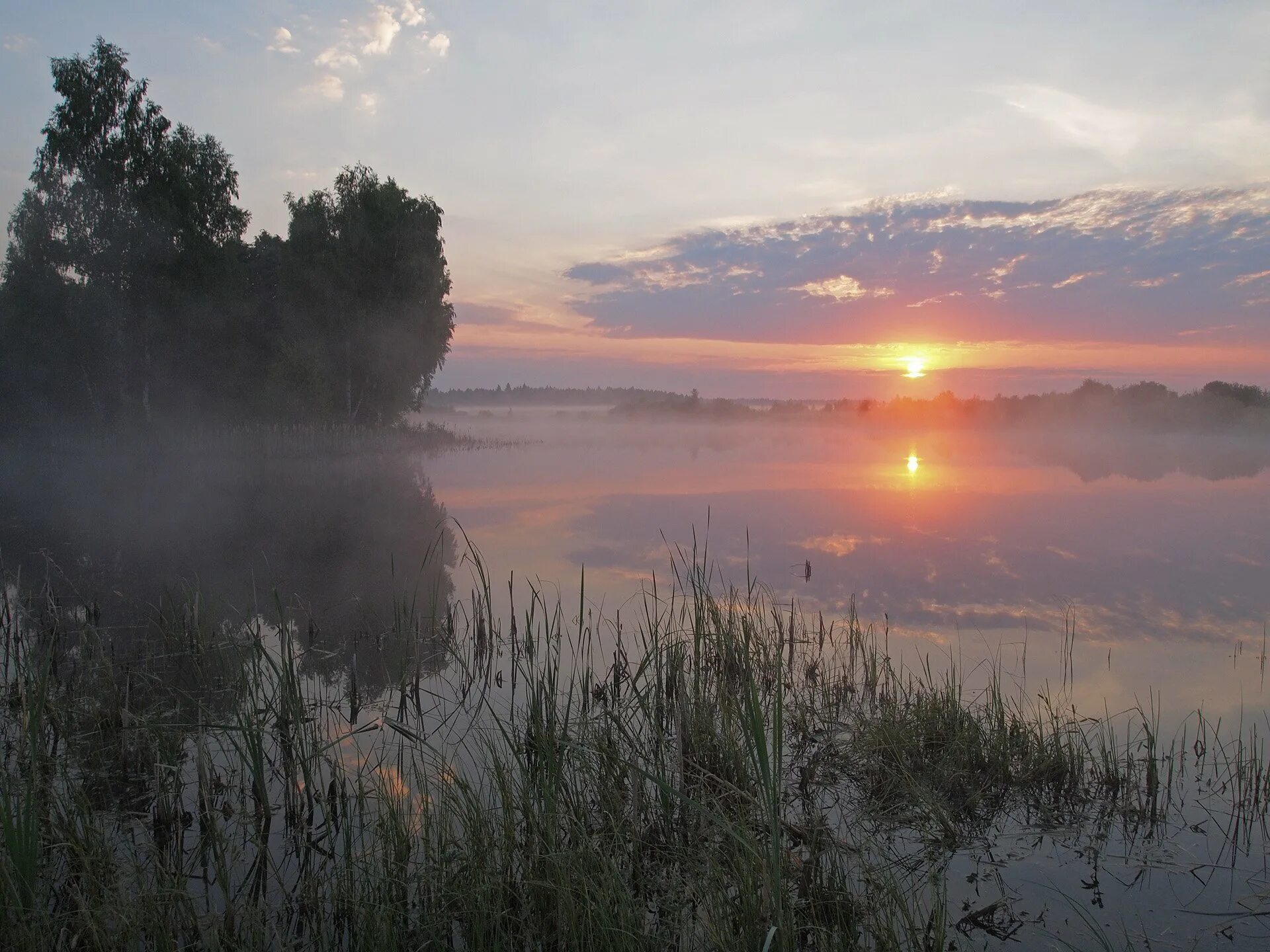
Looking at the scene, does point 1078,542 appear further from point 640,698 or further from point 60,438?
point 60,438

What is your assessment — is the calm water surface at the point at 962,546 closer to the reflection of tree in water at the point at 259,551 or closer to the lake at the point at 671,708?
the lake at the point at 671,708

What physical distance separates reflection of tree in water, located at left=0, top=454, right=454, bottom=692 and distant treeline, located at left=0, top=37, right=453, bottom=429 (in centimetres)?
653

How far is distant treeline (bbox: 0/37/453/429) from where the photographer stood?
21.5 metres

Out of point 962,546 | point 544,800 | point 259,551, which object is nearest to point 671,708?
point 544,800

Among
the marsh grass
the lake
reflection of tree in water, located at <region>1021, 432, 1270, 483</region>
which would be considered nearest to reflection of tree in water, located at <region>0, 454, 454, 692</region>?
the lake

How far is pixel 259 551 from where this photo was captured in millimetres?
9398

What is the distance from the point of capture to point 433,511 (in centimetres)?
1335

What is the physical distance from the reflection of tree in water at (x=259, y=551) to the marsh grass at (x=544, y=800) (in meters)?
0.70

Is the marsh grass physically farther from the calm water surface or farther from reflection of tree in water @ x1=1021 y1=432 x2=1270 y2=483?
reflection of tree in water @ x1=1021 y1=432 x2=1270 y2=483

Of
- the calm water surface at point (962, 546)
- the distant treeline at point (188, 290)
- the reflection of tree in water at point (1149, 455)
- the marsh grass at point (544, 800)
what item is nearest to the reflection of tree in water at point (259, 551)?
the marsh grass at point (544, 800)

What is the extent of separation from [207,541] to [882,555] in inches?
346

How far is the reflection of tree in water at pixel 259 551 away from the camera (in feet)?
19.4

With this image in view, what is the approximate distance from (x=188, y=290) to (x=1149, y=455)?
114ft

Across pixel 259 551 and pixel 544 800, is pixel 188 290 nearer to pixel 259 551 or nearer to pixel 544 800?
pixel 259 551
